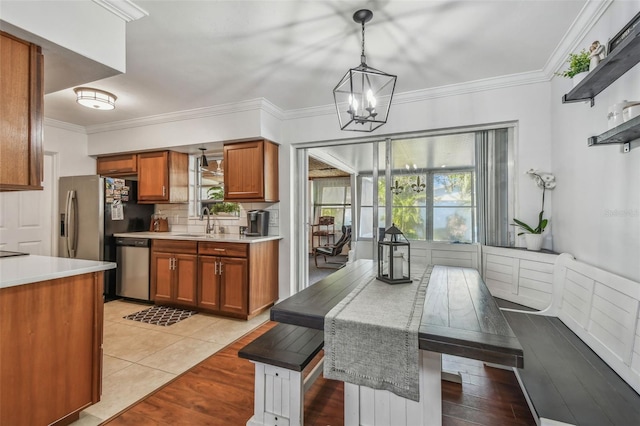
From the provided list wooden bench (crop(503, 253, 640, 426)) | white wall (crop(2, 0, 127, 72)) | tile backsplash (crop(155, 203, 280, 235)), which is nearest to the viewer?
wooden bench (crop(503, 253, 640, 426))

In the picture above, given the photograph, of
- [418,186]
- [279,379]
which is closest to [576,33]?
[418,186]

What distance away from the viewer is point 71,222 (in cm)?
382

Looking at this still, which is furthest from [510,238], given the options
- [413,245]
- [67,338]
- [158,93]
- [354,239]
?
[158,93]

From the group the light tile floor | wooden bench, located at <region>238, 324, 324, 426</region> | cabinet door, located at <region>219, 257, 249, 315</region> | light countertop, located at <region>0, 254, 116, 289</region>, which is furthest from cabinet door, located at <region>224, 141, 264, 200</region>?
wooden bench, located at <region>238, 324, 324, 426</region>

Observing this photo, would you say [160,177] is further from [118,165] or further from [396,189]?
[396,189]

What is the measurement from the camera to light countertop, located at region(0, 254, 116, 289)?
1410 millimetres

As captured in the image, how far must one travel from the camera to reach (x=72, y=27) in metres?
1.66

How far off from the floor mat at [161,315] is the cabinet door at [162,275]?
13cm

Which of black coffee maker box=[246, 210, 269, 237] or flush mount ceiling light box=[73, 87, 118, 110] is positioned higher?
flush mount ceiling light box=[73, 87, 118, 110]

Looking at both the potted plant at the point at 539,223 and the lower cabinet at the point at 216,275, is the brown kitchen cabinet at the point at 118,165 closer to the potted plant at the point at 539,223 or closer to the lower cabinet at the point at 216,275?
the lower cabinet at the point at 216,275

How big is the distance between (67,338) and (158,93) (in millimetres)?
2554

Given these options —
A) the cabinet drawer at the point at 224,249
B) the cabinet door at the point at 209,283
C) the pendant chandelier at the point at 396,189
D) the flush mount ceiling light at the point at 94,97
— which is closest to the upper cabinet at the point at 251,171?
the cabinet drawer at the point at 224,249

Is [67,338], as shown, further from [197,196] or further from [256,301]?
[197,196]

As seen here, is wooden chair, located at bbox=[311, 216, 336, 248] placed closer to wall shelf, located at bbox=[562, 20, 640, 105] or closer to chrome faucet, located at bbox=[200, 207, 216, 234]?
chrome faucet, located at bbox=[200, 207, 216, 234]
